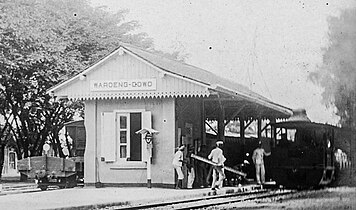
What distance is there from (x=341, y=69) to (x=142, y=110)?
1.02m

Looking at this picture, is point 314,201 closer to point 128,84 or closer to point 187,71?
point 187,71

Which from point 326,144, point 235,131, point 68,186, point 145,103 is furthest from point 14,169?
point 326,144

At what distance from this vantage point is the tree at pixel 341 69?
485 cm

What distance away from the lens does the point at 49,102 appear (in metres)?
5.06

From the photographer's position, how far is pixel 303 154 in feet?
16.2

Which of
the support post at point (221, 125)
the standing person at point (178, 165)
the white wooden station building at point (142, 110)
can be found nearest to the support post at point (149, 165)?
the white wooden station building at point (142, 110)

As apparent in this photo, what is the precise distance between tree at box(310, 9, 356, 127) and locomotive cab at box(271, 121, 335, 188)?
122 mm

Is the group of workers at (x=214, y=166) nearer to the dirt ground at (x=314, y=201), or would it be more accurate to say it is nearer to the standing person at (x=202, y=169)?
the standing person at (x=202, y=169)

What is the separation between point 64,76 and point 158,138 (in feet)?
1.91

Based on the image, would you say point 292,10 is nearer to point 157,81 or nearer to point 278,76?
point 278,76

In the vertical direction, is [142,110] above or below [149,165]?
above

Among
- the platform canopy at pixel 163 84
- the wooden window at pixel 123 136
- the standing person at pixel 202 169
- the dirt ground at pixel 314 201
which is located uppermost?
the platform canopy at pixel 163 84

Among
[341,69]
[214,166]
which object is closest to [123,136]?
[214,166]

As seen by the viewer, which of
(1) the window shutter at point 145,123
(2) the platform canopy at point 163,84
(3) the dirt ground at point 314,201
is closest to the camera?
(3) the dirt ground at point 314,201
